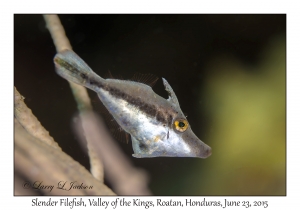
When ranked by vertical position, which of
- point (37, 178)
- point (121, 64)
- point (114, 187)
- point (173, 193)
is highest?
point (121, 64)

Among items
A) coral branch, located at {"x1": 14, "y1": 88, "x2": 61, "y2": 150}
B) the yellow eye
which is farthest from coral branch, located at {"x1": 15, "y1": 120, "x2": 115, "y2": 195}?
the yellow eye

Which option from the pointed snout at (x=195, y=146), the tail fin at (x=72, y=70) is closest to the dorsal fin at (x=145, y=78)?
the tail fin at (x=72, y=70)

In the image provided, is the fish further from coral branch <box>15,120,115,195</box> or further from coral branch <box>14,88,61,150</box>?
coral branch <box>15,120,115,195</box>

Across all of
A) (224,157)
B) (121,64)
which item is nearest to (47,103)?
(121,64)

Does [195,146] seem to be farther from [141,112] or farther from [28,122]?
[28,122]

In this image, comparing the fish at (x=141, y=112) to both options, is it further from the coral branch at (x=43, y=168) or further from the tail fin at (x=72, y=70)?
the coral branch at (x=43, y=168)

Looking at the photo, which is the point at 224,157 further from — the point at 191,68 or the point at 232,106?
the point at 191,68
